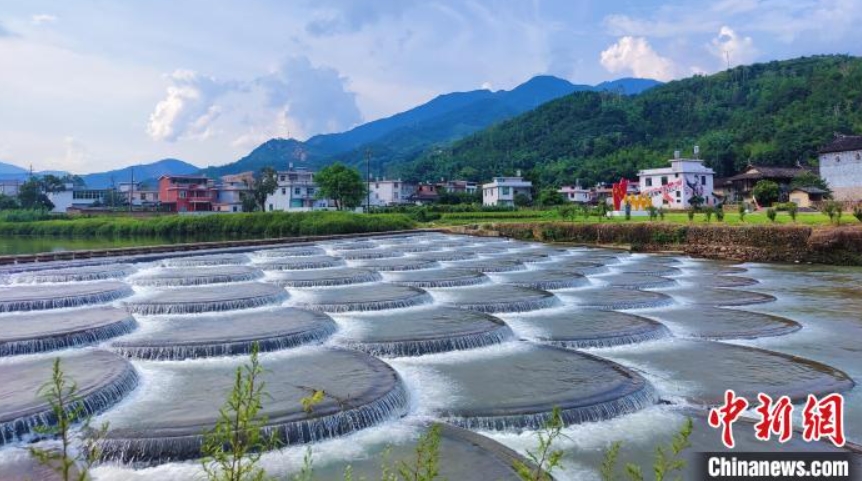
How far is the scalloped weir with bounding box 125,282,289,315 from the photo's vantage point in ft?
54.8

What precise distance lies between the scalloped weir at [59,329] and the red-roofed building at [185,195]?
77936 millimetres

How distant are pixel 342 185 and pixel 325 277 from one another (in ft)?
163

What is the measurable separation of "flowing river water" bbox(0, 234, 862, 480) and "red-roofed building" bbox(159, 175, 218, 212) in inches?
2727

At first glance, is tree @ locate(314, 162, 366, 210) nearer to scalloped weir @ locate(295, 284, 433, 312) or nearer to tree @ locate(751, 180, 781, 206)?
tree @ locate(751, 180, 781, 206)

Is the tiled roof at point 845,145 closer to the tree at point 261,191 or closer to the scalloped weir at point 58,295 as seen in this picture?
the scalloped weir at point 58,295

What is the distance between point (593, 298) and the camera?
1973cm

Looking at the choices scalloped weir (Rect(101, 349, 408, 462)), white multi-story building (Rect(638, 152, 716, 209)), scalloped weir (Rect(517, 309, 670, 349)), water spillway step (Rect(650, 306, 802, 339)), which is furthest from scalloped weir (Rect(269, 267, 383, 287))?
white multi-story building (Rect(638, 152, 716, 209))

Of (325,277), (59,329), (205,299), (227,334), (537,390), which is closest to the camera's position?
(537,390)

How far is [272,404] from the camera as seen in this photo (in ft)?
31.3

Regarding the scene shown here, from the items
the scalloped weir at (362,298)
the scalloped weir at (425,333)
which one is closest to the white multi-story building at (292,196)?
the scalloped weir at (362,298)

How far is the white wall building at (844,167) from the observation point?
50656 millimetres

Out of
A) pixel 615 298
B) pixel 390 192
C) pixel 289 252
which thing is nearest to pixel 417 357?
pixel 615 298

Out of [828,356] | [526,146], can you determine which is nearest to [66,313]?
[828,356]

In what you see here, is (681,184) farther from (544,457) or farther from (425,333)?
(544,457)
